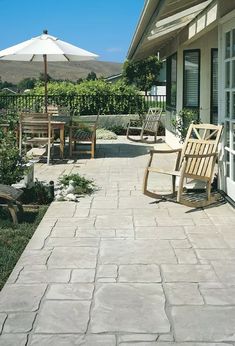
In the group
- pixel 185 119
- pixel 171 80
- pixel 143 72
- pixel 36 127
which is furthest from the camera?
pixel 143 72

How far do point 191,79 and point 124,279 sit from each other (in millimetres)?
8147

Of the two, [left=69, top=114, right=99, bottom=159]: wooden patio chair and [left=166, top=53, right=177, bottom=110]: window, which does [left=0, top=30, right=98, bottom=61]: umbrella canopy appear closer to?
[left=69, top=114, right=99, bottom=159]: wooden patio chair

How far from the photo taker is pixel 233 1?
6.48 m

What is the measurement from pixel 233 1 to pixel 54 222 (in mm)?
3374

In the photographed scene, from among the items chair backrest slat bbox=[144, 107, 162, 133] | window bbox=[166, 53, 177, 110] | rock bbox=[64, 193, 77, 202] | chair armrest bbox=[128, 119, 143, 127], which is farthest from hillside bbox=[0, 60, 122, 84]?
rock bbox=[64, 193, 77, 202]

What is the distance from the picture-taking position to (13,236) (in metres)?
5.55

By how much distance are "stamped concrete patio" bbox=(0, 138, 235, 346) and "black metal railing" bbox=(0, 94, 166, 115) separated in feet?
36.9

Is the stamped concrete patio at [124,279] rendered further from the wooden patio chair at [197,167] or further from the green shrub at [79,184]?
the green shrub at [79,184]

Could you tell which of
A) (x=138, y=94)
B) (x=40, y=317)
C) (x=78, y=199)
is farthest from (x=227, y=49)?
(x=138, y=94)

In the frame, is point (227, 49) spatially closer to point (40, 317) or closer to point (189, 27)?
point (189, 27)

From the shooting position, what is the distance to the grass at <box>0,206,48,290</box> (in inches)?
182

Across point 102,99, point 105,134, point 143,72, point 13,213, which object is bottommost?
point 13,213

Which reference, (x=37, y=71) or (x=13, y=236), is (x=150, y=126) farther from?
(x=37, y=71)

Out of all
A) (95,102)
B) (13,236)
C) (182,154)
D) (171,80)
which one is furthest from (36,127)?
(95,102)
